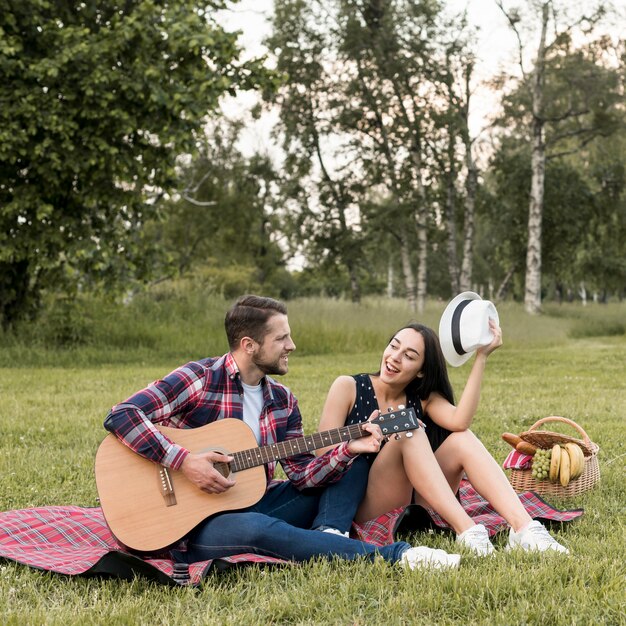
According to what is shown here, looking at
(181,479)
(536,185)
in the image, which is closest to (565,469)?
(181,479)

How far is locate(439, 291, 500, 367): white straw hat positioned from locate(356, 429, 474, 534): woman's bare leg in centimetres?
46

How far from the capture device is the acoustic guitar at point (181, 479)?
3.49m

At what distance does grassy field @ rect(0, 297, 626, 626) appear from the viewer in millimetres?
2934

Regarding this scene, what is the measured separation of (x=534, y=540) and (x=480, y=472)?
432 millimetres

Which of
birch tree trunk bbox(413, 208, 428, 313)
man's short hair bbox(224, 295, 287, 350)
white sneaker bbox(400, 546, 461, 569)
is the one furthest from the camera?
birch tree trunk bbox(413, 208, 428, 313)

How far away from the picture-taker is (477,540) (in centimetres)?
363

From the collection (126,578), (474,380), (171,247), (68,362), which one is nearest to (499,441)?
(474,380)

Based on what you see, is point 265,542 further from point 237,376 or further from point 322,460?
point 237,376

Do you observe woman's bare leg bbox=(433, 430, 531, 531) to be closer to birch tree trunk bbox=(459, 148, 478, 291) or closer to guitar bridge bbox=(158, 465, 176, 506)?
guitar bridge bbox=(158, 465, 176, 506)

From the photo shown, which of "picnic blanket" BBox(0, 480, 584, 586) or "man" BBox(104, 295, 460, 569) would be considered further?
"man" BBox(104, 295, 460, 569)

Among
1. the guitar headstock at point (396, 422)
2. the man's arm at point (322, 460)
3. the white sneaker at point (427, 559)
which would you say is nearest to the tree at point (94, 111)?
the man's arm at point (322, 460)

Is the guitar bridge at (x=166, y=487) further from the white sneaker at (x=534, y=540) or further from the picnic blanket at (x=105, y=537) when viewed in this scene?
the white sneaker at (x=534, y=540)

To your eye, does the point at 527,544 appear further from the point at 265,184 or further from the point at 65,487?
the point at 265,184

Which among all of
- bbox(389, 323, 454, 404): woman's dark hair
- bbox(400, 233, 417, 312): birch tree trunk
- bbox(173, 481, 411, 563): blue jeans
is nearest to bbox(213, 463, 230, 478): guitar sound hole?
bbox(173, 481, 411, 563): blue jeans
